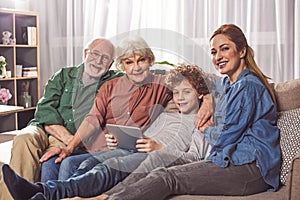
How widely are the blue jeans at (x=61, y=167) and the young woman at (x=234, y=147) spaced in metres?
0.39

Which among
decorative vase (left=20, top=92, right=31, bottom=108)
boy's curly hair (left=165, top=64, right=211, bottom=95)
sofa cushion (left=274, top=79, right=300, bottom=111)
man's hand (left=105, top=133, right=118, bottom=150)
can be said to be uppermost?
boy's curly hair (left=165, top=64, right=211, bottom=95)

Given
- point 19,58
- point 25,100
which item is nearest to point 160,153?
point 25,100

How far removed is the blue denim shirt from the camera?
6.81 feet

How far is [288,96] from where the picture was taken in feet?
7.73

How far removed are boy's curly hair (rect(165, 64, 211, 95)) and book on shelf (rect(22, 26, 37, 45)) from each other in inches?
98.7

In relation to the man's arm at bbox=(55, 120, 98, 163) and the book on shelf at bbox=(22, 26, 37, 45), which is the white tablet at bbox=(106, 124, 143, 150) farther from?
the book on shelf at bbox=(22, 26, 37, 45)

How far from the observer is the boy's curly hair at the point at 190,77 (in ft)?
7.59

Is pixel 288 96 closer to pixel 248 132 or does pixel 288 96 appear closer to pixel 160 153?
pixel 248 132

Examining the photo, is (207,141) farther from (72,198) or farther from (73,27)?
(73,27)

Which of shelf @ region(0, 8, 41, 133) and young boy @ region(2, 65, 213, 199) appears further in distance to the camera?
shelf @ region(0, 8, 41, 133)

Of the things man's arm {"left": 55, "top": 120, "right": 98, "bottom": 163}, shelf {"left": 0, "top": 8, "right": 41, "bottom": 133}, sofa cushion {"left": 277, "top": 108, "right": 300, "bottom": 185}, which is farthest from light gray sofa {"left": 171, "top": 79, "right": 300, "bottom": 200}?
shelf {"left": 0, "top": 8, "right": 41, "bottom": 133}

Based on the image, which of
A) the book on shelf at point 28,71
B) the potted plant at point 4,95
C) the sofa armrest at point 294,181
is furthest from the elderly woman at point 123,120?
the book on shelf at point 28,71

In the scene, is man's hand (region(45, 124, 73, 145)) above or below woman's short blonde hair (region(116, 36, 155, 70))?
below

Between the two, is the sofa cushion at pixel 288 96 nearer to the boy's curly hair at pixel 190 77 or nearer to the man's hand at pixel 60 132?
the boy's curly hair at pixel 190 77
